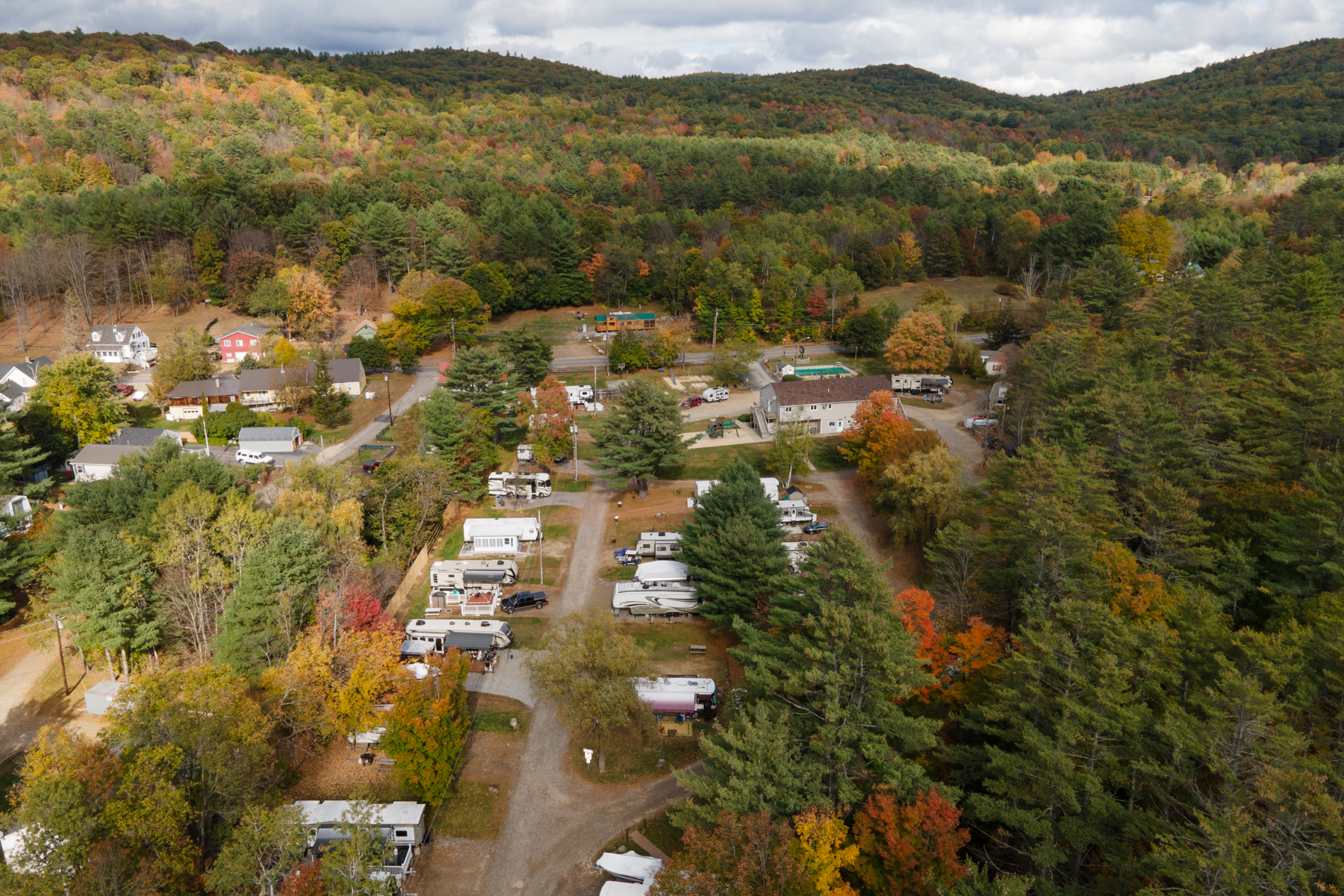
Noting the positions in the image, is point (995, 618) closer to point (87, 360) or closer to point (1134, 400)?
point (1134, 400)

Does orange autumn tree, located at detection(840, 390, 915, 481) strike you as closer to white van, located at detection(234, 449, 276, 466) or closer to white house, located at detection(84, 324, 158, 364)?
white van, located at detection(234, 449, 276, 466)

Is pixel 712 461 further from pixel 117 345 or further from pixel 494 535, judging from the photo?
pixel 117 345

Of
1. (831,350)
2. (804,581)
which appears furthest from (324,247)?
(804,581)

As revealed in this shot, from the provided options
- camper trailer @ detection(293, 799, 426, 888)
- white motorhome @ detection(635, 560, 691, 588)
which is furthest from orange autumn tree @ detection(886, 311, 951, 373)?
camper trailer @ detection(293, 799, 426, 888)

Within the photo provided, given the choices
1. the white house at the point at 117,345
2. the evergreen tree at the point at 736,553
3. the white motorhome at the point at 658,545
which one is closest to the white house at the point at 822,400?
the white motorhome at the point at 658,545

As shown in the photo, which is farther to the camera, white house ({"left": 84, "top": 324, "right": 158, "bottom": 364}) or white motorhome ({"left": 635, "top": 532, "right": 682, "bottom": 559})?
white house ({"left": 84, "top": 324, "right": 158, "bottom": 364})

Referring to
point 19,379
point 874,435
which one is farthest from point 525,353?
point 19,379

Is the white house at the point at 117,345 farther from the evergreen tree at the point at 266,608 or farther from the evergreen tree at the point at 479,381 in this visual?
the evergreen tree at the point at 266,608
